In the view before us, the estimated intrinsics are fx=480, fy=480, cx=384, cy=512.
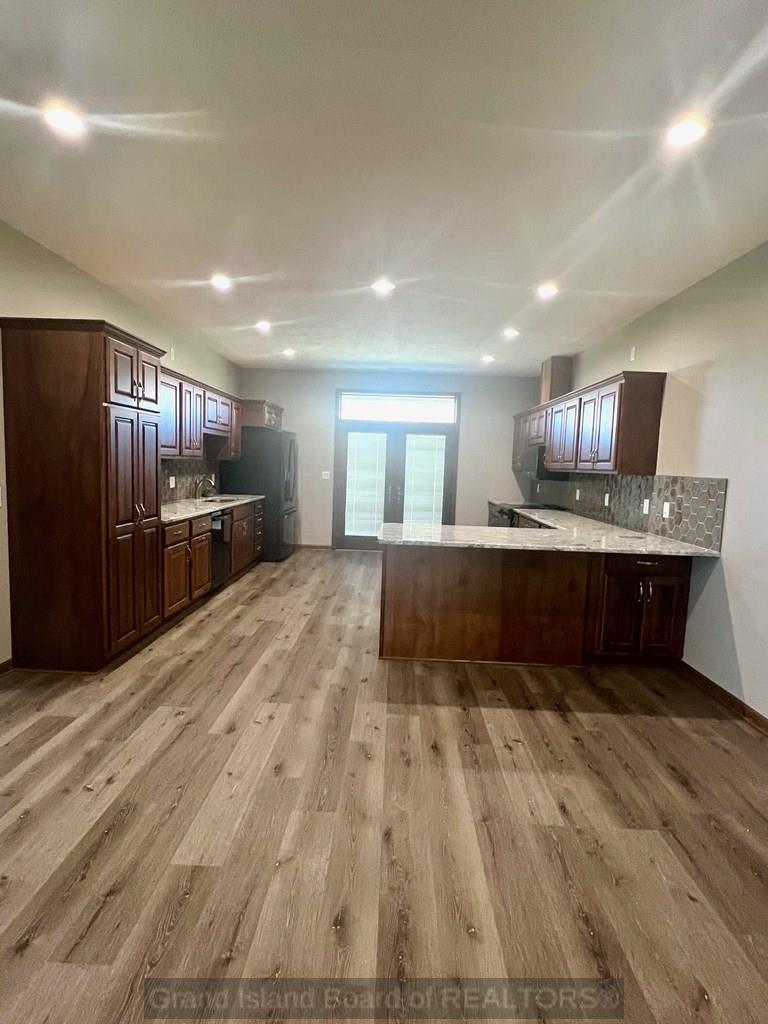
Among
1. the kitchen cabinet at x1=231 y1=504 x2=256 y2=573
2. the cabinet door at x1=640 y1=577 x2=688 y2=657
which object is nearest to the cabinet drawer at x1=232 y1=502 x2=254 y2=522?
the kitchen cabinet at x1=231 y1=504 x2=256 y2=573

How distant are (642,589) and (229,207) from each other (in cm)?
364

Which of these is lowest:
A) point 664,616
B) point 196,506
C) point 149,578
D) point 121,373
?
point 664,616

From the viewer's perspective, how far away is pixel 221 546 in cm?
507

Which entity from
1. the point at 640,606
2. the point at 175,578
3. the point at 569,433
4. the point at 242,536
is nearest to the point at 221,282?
the point at 175,578

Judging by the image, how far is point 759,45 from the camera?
155 centimetres

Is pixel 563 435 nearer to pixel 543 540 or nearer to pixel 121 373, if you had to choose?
pixel 543 540

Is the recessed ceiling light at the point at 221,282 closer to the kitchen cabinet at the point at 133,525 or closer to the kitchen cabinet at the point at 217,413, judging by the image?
the kitchen cabinet at the point at 133,525

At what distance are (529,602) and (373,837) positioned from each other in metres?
2.09

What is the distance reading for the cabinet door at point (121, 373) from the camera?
119 inches

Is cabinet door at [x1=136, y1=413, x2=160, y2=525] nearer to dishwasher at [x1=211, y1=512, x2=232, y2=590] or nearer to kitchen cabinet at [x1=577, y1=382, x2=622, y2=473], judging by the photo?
dishwasher at [x1=211, y1=512, x2=232, y2=590]

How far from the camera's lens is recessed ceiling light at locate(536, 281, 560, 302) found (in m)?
3.63

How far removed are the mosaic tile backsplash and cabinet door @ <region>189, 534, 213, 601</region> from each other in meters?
3.99

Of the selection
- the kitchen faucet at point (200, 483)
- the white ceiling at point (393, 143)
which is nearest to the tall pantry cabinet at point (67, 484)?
the white ceiling at point (393, 143)

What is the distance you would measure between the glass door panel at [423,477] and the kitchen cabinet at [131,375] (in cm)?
434
